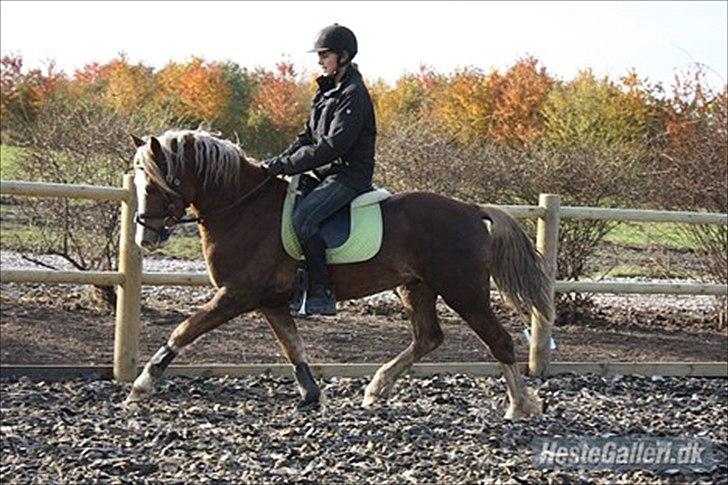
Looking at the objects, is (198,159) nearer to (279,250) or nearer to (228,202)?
(228,202)

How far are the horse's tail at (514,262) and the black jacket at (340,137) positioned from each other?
0.94m

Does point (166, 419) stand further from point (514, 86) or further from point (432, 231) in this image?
point (514, 86)

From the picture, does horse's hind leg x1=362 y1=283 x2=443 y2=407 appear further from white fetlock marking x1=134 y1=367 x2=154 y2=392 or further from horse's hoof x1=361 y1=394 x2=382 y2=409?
white fetlock marking x1=134 y1=367 x2=154 y2=392

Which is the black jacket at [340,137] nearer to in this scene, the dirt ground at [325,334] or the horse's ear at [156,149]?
the horse's ear at [156,149]

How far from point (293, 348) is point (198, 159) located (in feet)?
4.62

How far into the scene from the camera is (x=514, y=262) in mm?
7703

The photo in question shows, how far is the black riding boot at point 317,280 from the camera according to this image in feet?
23.7

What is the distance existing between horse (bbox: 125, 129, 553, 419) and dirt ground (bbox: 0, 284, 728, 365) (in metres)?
1.96

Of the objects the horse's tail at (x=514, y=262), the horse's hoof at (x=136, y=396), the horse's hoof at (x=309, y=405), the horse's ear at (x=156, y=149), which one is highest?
the horse's ear at (x=156, y=149)

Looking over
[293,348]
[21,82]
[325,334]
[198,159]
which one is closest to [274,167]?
[198,159]

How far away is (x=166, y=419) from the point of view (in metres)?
6.96

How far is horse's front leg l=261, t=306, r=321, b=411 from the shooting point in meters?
7.52

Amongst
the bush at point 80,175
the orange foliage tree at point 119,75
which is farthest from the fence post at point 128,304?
the orange foliage tree at point 119,75

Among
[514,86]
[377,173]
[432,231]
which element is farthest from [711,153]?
[514,86]
